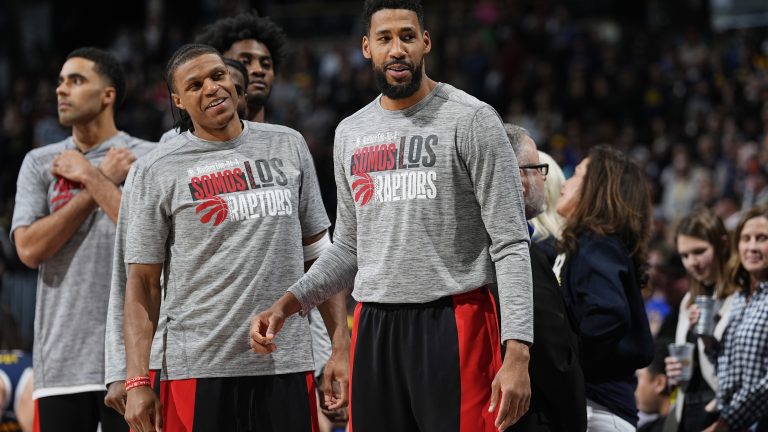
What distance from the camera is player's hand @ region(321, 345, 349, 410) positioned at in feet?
12.8

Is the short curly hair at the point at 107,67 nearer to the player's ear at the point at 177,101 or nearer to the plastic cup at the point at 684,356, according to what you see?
the player's ear at the point at 177,101

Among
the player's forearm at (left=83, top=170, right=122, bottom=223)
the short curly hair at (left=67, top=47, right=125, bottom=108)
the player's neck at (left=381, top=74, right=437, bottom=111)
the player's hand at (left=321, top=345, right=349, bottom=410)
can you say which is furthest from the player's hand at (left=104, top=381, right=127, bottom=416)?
the short curly hair at (left=67, top=47, right=125, bottom=108)

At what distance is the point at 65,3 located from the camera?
2023 centimetres

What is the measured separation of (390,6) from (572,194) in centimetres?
160

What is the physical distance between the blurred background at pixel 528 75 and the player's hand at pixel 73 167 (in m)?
6.07

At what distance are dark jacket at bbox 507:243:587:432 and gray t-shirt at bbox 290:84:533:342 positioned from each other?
1.25ft

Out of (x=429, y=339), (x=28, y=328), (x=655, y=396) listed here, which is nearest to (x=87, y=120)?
(x=429, y=339)

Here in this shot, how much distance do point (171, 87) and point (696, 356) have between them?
3.06 m

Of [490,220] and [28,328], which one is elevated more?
[490,220]

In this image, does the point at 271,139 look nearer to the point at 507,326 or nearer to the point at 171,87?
the point at 171,87

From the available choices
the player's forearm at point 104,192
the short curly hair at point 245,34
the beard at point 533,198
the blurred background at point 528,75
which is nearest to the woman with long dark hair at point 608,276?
the beard at point 533,198

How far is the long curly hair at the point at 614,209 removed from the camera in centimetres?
463

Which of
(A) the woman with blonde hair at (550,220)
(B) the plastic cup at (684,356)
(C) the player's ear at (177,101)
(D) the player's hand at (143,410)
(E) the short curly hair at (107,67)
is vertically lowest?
(B) the plastic cup at (684,356)

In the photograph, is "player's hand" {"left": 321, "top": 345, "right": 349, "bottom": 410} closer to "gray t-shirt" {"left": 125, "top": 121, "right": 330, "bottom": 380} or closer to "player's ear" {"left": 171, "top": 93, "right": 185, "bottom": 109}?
"gray t-shirt" {"left": 125, "top": 121, "right": 330, "bottom": 380}
